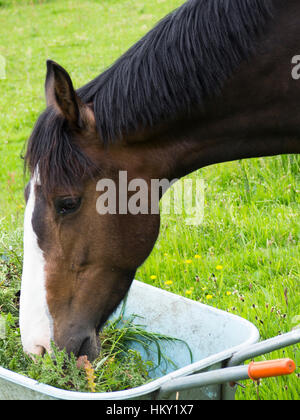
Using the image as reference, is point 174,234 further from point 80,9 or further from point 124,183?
point 80,9

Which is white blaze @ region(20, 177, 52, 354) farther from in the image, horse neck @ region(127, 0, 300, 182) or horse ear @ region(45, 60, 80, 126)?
horse neck @ region(127, 0, 300, 182)

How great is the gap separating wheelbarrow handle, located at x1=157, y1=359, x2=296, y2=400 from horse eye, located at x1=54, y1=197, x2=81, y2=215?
2.32ft

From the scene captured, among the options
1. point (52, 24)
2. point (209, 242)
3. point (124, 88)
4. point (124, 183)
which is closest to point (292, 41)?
point (124, 88)

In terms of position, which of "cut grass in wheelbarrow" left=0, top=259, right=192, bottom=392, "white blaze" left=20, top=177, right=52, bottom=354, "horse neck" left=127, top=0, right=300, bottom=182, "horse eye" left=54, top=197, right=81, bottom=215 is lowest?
"cut grass in wheelbarrow" left=0, top=259, right=192, bottom=392

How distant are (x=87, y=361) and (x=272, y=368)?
3.02 ft

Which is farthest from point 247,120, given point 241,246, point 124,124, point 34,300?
point 241,246

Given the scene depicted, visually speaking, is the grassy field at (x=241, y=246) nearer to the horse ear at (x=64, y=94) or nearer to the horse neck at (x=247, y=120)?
the horse ear at (x=64, y=94)

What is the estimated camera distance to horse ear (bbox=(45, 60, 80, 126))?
79.5 inches

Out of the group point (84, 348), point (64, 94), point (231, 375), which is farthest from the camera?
point (84, 348)

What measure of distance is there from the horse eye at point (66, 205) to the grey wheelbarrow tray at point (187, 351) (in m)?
0.58

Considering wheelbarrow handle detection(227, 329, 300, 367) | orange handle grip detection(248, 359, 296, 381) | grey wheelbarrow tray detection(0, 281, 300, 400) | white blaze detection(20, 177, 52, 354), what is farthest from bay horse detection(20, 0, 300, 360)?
orange handle grip detection(248, 359, 296, 381)

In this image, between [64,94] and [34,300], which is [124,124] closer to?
[64,94]

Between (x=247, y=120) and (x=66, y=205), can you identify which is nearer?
(x=66, y=205)

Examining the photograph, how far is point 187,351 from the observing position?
2758 millimetres
